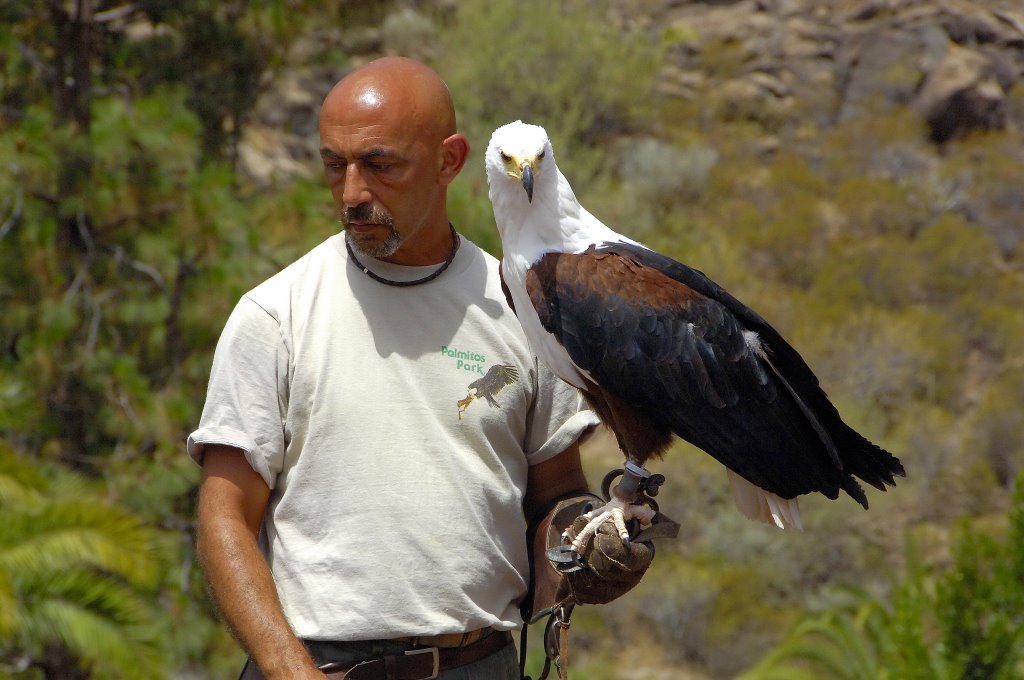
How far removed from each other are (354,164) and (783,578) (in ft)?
43.5

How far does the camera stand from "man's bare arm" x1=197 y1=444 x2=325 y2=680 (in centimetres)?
259

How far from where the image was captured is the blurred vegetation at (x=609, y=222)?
7824 mm

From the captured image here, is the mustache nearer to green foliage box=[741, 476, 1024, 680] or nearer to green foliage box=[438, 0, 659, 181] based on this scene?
green foliage box=[741, 476, 1024, 680]

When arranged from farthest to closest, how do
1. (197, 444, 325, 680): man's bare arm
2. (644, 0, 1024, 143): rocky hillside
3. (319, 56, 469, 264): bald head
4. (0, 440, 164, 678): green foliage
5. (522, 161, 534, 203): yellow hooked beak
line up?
1. (644, 0, 1024, 143): rocky hillside
2. (0, 440, 164, 678): green foliage
3. (522, 161, 534, 203): yellow hooked beak
4. (319, 56, 469, 264): bald head
5. (197, 444, 325, 680): man's bare arm

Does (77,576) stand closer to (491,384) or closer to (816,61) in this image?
(491,384)

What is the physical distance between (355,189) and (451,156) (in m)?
0.34

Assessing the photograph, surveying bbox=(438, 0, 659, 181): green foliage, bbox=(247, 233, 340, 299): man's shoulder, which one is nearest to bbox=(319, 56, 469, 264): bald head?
bbox=(247, 233, 340, 299): man's shoulder

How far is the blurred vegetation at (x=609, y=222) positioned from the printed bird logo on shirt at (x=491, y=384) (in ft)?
14.9

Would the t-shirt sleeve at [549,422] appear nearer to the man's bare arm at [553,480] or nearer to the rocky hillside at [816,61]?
the man's bare arm at [553,480]

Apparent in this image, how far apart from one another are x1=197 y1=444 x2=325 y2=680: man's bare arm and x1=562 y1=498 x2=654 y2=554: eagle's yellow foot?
722 mm

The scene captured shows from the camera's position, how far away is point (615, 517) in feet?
9.46

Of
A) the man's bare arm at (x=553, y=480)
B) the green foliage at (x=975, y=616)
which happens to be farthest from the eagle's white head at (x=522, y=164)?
the green foliage at (x=975, y=616)

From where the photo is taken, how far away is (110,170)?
383 inches

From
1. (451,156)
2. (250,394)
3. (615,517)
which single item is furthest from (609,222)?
(250,394)
